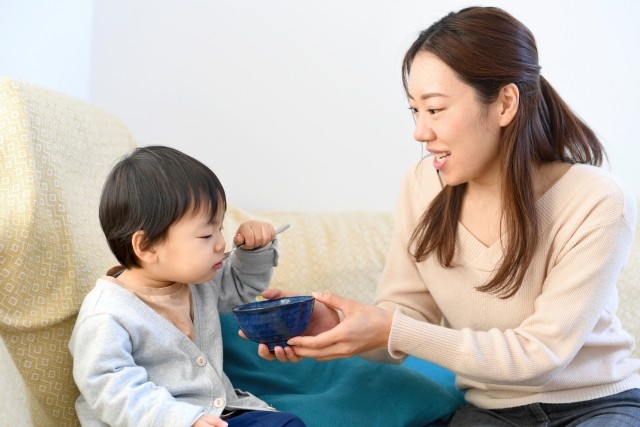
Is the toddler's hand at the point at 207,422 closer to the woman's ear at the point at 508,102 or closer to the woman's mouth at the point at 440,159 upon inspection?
the woman's mouth at the point at 440,159

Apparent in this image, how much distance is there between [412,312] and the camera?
183 centimetres

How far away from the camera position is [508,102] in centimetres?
162

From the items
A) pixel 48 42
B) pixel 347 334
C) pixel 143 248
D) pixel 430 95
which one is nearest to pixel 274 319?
pixel 347 334

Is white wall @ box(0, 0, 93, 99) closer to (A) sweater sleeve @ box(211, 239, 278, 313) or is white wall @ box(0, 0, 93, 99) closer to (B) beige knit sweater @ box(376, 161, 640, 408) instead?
(A) sweater sleeve @ box(211, 239, 278, 313)

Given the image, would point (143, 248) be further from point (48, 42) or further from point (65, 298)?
point (48, 42)

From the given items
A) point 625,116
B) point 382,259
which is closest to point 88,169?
point 382,259

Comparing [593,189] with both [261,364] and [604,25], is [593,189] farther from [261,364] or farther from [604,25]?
[604,25]

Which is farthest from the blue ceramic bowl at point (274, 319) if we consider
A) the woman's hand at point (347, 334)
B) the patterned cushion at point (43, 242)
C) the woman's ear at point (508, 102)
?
the woman's ear at point (508, 102)

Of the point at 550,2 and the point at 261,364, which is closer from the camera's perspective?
the point at 261,364

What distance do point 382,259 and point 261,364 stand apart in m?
0.65

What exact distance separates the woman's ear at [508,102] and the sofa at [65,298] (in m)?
0.63

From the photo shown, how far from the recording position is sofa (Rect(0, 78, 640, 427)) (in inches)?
58.9

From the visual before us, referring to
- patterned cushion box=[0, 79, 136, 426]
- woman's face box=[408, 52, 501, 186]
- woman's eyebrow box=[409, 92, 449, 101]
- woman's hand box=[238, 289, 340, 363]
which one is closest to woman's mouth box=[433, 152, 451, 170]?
woman's face box=[408, 52, 501, 186]

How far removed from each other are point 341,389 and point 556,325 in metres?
0.50
